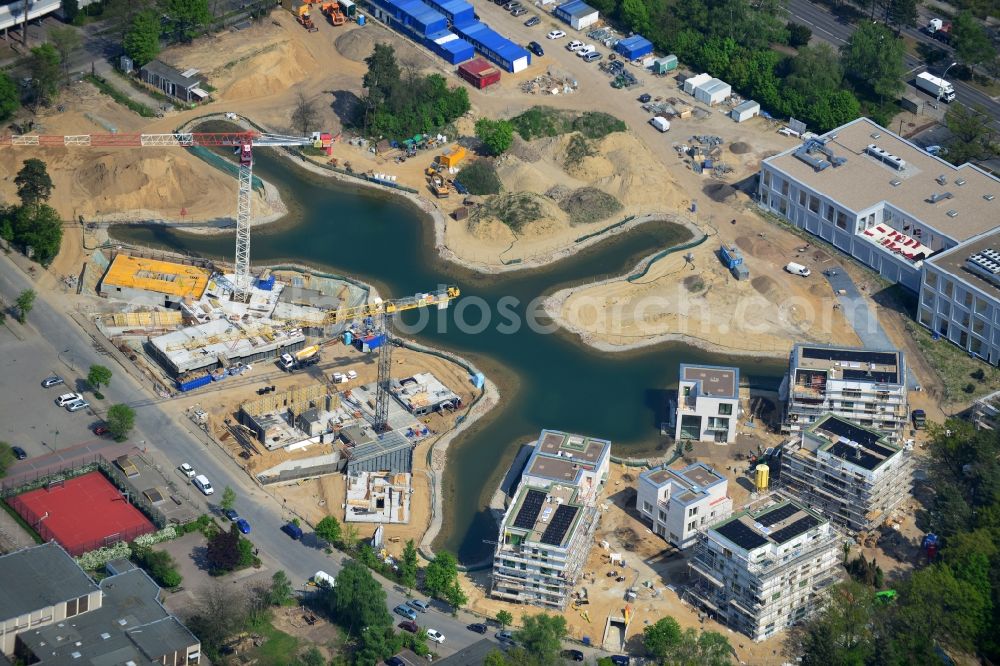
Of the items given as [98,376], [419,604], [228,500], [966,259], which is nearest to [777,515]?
[419,604]

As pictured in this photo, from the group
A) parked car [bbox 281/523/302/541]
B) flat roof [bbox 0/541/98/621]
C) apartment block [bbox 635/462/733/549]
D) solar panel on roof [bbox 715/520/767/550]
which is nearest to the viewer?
flat roof [bbox 0/541/98/621]

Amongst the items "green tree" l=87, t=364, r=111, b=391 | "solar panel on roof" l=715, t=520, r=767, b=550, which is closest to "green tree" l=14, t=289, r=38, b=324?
"green tree" l=87, t=364, r=111, b=391

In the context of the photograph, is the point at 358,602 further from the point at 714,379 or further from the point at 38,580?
the point at 714,379

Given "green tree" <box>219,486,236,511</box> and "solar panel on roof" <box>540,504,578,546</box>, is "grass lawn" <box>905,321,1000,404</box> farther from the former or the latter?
"green tree" <box>219,486,236,511</box>

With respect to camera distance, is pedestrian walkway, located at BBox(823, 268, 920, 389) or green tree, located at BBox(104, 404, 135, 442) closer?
green tree, located at BBox(104, 404, 135, 442)

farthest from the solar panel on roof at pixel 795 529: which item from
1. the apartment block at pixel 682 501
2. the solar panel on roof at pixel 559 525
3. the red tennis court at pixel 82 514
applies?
the red tennis court at pixel 82 514

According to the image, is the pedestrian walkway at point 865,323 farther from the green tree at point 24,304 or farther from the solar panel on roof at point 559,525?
the green tree at point 24,304
